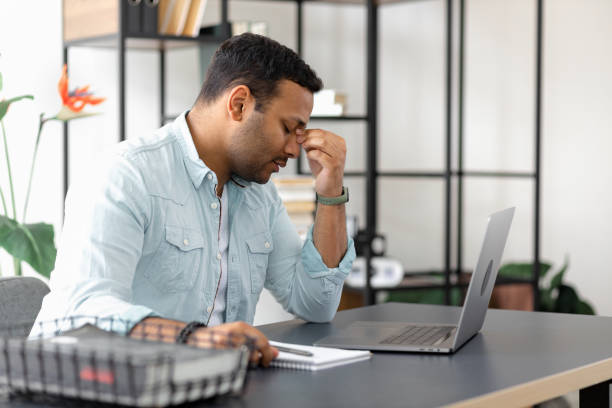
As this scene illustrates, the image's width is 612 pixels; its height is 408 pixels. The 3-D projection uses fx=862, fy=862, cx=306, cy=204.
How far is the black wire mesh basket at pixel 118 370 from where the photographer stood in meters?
0.87

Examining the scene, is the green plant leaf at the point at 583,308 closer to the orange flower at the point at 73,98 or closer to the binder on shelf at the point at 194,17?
the binder on shelf at the point at 194,17

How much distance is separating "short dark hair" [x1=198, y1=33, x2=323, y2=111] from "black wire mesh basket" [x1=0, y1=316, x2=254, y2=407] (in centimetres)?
69

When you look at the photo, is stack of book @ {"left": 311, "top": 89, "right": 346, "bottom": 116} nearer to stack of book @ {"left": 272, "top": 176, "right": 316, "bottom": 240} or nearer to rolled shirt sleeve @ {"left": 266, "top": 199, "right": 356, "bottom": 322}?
stack of book @ {"left": 272, "top": 176, "right": 316, "bottom": 240}

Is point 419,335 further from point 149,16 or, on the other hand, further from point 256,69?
point 149,16

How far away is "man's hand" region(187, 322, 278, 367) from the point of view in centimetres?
111

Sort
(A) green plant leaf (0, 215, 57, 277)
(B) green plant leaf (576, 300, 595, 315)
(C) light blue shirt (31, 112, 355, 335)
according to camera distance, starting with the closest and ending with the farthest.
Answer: (C) light blue shirt (31, 112, 355, 335) → (A) green plant leaf (0, 215, 57, 277) → (B) green plant leaf (576, 300, 595, 315)

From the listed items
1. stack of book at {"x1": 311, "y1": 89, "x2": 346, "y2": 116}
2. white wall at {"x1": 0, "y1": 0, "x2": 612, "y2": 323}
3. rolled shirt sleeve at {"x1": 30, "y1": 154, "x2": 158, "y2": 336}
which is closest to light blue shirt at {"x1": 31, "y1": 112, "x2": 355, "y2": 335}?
rolled shirt sleeve at {"x1": 30, "y1": 154, "x2": 158, "y2": 336}

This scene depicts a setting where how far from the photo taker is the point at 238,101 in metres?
1.60

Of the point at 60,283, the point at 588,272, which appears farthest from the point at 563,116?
the point at 60,283

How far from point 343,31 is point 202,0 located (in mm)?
1194

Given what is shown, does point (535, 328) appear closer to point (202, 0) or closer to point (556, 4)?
point (202, 0)

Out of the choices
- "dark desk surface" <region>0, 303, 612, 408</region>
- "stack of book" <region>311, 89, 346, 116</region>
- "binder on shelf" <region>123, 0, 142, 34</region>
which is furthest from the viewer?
"stack of book" <region>311, 89, 346, 116</region>

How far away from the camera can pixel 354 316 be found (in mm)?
1807

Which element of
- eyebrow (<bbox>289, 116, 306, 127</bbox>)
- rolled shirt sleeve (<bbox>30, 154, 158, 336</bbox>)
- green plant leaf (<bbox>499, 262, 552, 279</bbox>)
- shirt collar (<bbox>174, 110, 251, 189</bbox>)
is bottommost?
green plant leaf (<bbox>499, 262, 552, 279</bbox>)
